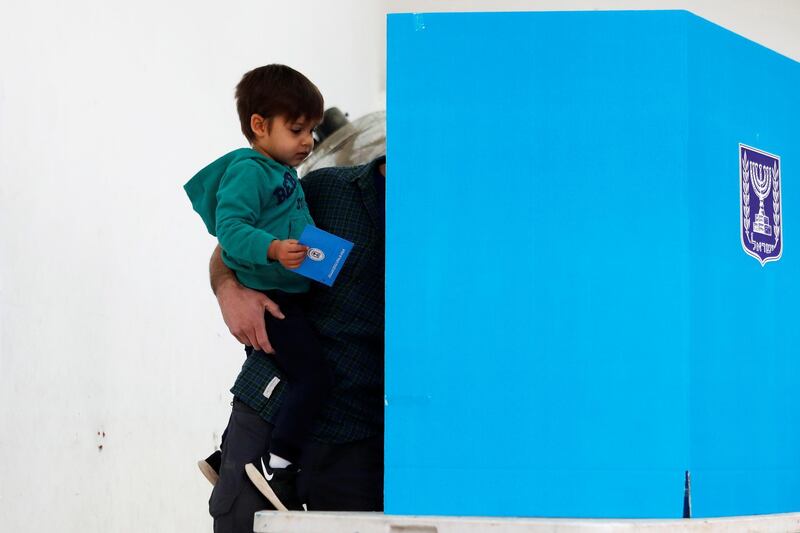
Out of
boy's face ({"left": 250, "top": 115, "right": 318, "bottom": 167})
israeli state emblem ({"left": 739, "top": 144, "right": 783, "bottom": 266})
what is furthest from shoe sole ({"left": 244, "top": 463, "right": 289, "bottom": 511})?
israeli state emblem ({"left": 739, "top": 144, "right": 783, "bottom": 266})

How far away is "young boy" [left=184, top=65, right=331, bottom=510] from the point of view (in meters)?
1.27

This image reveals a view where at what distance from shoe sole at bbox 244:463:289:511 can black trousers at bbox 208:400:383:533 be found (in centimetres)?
4

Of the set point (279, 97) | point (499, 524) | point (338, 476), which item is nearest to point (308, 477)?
point (338, 476)

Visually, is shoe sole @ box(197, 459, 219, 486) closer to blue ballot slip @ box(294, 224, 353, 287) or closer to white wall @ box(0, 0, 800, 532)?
blue ballot slip @ box(294, 224, 353, 287)

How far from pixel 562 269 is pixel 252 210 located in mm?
475

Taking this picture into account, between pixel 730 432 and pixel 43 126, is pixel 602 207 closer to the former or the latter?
pixel 730 432

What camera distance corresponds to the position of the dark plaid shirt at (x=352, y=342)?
51.1 inches

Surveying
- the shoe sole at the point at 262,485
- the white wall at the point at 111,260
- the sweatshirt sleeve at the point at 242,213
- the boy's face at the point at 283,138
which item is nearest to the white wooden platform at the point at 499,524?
the shoe sole at the point at 262,485

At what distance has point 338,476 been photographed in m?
1.29

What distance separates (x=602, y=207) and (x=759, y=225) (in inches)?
8.3

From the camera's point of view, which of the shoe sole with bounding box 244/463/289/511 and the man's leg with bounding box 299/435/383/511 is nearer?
the shoe sole with bounding box 244/463/289/511

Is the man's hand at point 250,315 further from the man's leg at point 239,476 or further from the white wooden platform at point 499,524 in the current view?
the white wooden platform at point 499,524

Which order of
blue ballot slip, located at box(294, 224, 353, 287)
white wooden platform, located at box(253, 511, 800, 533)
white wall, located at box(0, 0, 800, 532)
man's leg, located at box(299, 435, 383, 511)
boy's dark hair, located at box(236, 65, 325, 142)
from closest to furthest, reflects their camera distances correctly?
white wooden platform, located at box(253, 511, 800, 533), blue ballot slip, located at box(294, 224, 353, 287), man's leg, located at box(299, 435, 383, 511), boy's dark hair, located at box(236, 65, 325, 142), white wall, located at box(0, 0, 800, 532)

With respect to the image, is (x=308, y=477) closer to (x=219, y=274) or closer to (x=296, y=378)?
(x=296, y=378)
